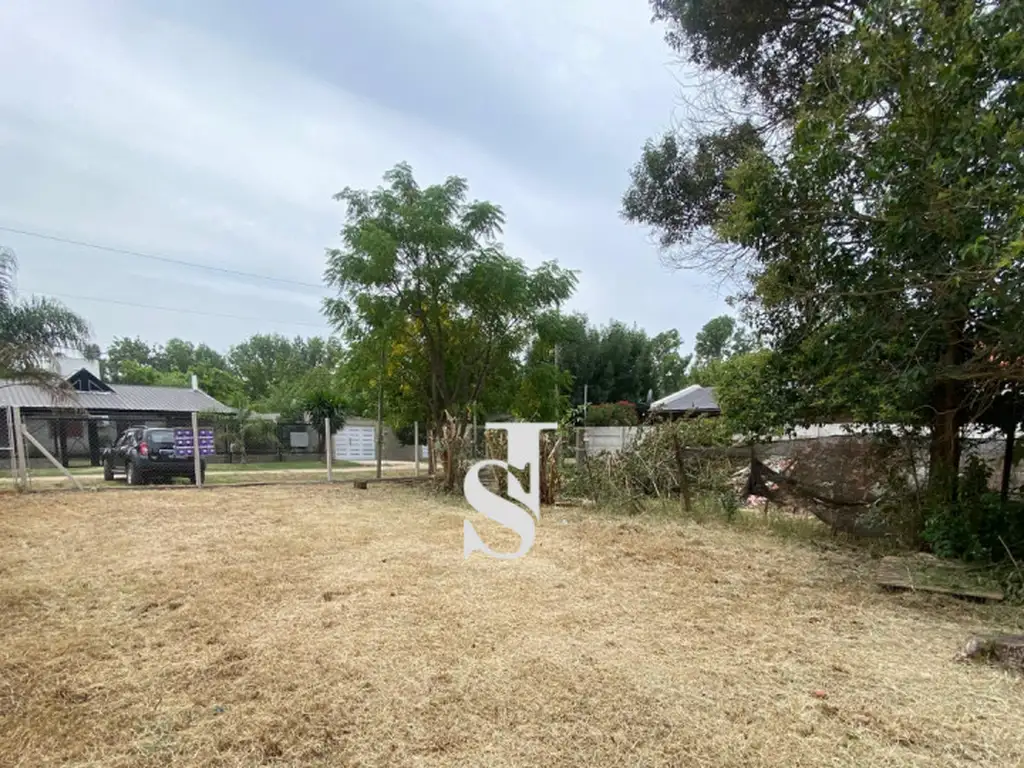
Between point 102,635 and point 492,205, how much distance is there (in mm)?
8783

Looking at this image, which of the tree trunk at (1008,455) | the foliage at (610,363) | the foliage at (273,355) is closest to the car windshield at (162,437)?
the tree trunk at (1008,455)

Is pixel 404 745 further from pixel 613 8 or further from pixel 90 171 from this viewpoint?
pixel 90 171

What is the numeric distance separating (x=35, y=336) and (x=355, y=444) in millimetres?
14720

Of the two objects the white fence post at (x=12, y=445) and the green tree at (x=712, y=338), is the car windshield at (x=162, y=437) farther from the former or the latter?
the green tree at (x=712, y=338)

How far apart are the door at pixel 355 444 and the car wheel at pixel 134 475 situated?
10.1m

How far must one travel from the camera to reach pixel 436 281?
1011 cm

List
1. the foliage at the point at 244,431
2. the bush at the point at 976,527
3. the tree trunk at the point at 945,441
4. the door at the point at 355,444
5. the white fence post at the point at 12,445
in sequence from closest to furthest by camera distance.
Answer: the bush at the point at 976,527, the tree trunk at the point at 945,441, the white fence post at the point at 12,445, the foliage at the point at 244,431, the door at the point at 355,444

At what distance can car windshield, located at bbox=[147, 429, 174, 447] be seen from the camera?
1037cm

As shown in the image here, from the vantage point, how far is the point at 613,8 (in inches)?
278

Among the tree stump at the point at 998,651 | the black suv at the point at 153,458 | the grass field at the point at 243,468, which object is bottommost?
the tree stump at the point at 998,651

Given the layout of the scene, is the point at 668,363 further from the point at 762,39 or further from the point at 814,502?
the point at 814,502

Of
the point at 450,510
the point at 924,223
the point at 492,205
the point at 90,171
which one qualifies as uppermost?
the point at 90,171

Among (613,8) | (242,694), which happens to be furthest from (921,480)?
(613,8)

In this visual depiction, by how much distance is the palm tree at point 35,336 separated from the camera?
22.7 ft
